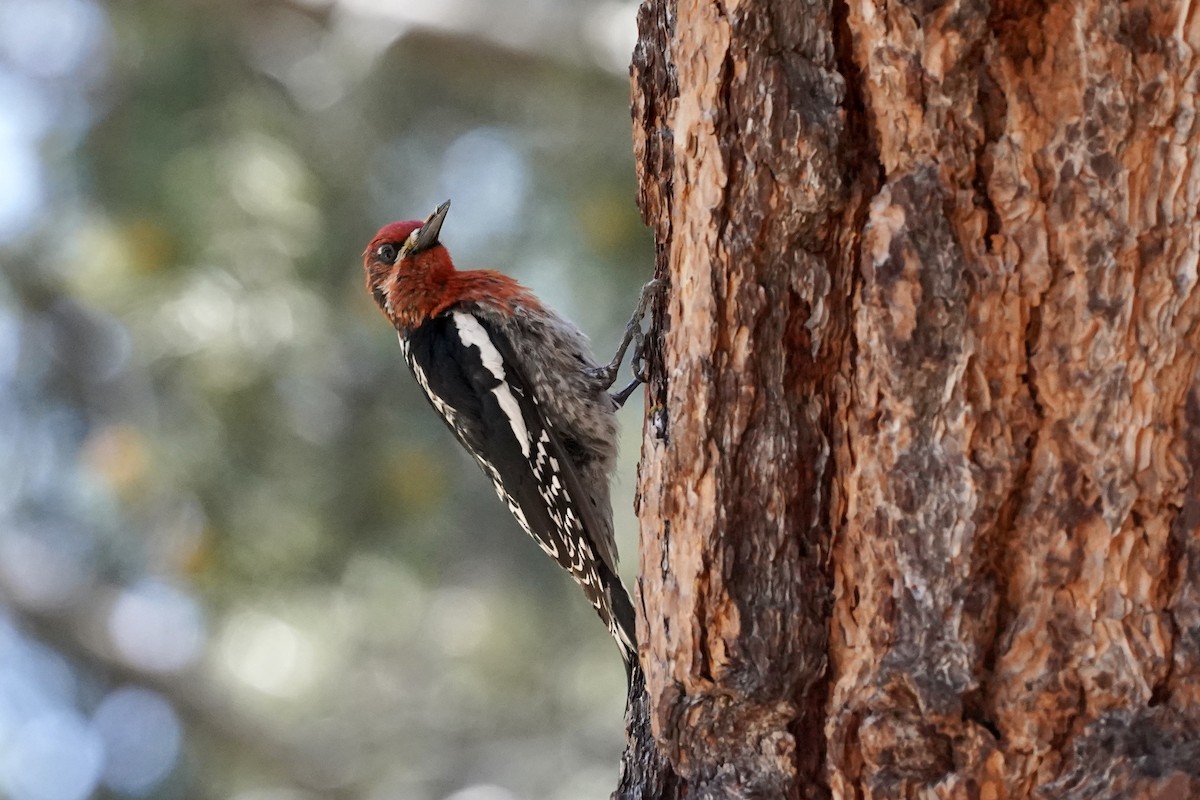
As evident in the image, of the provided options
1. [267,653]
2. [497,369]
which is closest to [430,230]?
[497,369]

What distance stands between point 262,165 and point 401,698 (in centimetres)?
219

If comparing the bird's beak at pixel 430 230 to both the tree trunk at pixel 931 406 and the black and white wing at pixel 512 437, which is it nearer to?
the black and white wing at pixel 512 437

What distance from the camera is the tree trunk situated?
134 cm

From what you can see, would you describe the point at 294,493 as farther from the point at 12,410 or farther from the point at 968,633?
the point at 968,633

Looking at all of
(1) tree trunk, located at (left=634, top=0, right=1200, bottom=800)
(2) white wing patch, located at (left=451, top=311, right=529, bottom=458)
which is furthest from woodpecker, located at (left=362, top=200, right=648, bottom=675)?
(1) tree trunk, located at (left=634, top=0, right=1200, bottom=800)

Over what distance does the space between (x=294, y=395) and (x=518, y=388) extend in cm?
129

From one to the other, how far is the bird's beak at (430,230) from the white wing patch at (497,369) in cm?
26

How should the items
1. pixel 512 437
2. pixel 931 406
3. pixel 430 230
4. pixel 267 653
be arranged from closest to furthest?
pixel 931 406
pixel 512 437
pixel 430 230
pixel 267 653

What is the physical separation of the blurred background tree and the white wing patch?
92cm

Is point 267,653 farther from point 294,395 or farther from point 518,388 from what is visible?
point 518,388

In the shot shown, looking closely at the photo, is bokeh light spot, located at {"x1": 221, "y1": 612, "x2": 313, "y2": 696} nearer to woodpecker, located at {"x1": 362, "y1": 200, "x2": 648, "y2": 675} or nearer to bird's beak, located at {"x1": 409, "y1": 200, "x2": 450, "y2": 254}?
woodpecker, located at {"x1": 362, "y1": 200, "x2": 648, "y2": 675}

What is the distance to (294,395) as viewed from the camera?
14.1ft

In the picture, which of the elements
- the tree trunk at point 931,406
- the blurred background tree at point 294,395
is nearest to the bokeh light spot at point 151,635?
the blurred background tree at point 294,395

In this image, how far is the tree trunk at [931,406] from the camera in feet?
4.40
